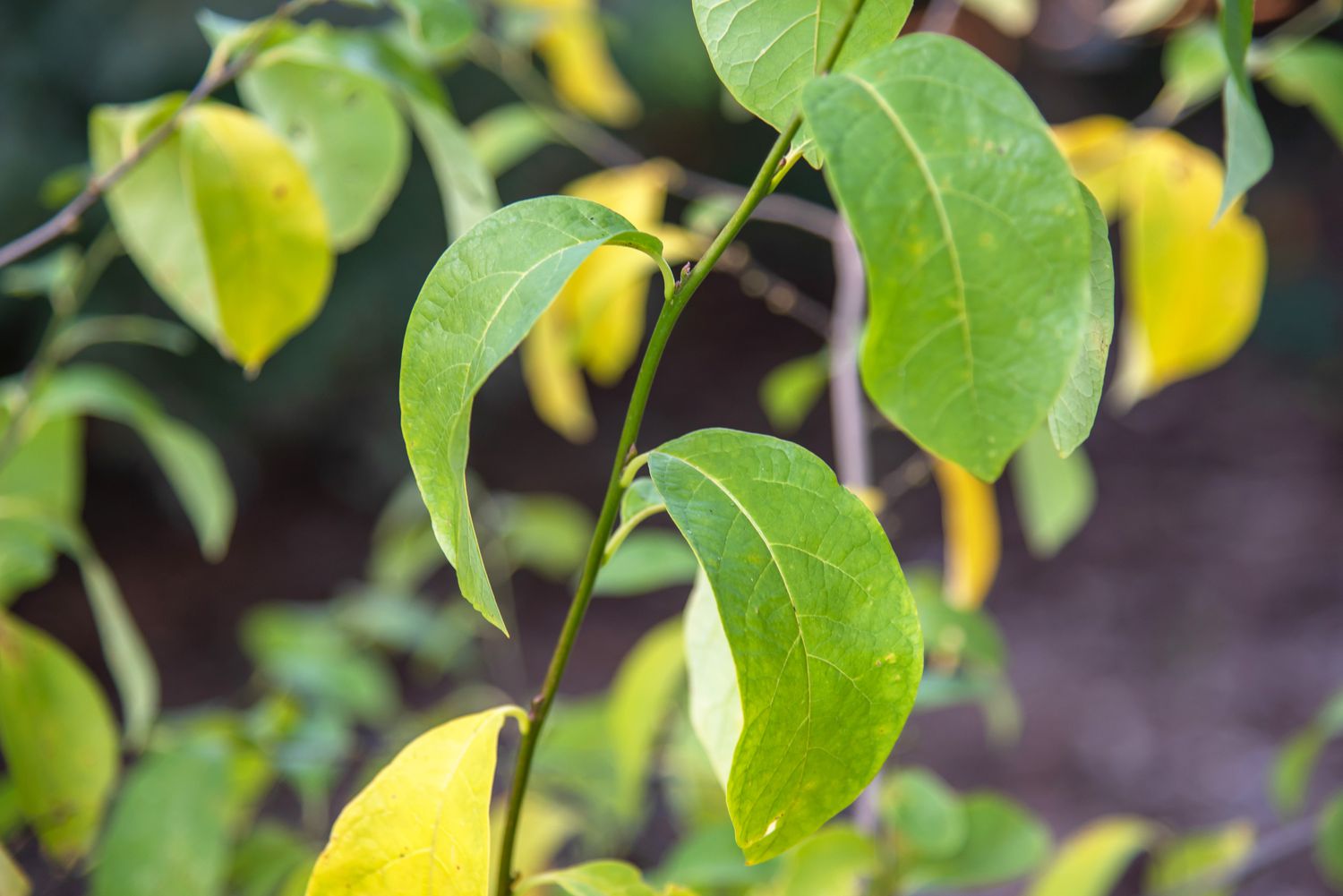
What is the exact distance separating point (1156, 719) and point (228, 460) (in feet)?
9.43

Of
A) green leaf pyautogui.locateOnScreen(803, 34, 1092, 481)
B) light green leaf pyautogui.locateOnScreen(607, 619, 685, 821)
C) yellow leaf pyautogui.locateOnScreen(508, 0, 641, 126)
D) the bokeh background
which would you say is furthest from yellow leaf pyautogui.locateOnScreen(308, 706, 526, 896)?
the bokeh background

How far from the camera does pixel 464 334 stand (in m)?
0.36

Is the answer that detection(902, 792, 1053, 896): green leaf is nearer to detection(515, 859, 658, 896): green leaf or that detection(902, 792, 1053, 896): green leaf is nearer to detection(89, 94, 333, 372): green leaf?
detection(515, 859, 658, 896): green leaf

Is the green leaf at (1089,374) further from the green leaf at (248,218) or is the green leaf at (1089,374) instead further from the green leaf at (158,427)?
the green leaf at (158,427)

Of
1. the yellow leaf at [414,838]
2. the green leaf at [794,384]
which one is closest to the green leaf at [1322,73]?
the green leaf at [794,384]

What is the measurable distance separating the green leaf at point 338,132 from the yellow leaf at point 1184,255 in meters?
0.64

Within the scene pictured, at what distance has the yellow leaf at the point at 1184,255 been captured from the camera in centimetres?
93

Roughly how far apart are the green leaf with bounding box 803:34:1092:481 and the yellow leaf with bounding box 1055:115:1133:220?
2.50ft

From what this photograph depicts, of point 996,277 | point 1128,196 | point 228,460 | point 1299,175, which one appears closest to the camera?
point 996,277

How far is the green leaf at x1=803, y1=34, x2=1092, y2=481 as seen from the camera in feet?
0.95

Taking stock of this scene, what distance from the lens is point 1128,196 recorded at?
1019 mm

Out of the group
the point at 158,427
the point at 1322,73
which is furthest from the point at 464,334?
the point at 1322,73

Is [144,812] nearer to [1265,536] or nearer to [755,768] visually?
[755,768]

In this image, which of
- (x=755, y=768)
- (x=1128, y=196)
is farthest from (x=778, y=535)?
(x=1128, y=196)
